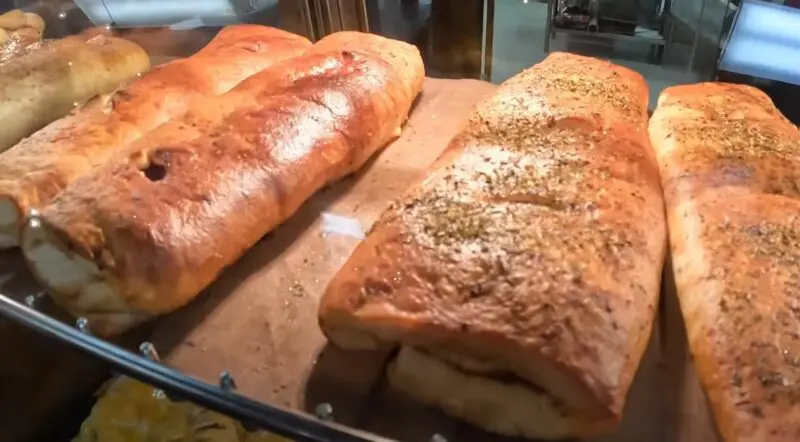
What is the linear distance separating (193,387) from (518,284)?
52cm

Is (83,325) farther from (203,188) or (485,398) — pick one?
(485,398)

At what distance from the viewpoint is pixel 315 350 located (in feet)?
4.23

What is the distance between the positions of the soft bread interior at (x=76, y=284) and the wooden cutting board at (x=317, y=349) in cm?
8

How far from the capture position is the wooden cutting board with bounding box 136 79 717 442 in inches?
45.3

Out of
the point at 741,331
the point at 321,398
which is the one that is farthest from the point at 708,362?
the point at 321,398

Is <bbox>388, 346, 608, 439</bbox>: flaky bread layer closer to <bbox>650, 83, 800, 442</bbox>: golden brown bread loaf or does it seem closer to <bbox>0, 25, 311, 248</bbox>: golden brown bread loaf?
<bbox>650, 83, 800, 442</bbox>: golden brown bread loaf

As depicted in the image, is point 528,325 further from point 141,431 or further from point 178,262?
point 141,431

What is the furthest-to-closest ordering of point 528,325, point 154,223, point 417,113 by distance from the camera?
point 417,113 < point 154,223 < point 528,325

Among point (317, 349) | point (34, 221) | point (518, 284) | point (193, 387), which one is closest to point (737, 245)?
point (518, 284)

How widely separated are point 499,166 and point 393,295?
447 millimetres

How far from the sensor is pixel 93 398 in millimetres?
1703

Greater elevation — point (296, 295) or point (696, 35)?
point (696, 35)

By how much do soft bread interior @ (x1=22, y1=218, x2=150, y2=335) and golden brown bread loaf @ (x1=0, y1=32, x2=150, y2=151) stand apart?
0.58m

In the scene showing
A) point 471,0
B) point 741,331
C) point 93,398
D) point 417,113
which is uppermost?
point 471,0
